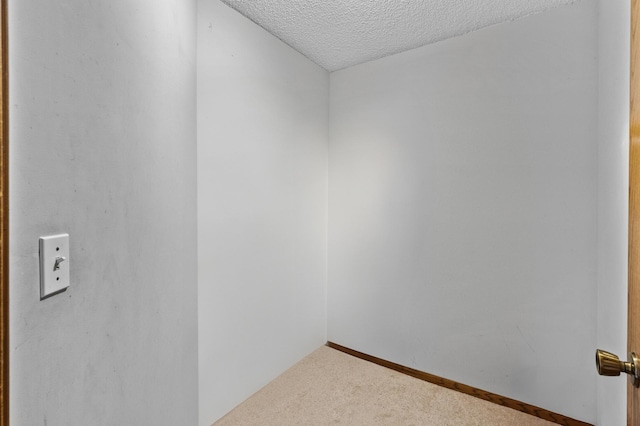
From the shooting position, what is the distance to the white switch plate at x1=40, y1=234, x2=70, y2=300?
674mm

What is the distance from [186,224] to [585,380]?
2.29 m

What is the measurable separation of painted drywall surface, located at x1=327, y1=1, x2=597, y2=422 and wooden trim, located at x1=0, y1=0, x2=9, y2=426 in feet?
6.95

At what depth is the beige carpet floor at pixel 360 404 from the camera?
5.86 feet

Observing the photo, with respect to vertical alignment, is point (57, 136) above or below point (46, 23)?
below

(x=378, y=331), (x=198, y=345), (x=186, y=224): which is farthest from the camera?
(x=378, y=331)

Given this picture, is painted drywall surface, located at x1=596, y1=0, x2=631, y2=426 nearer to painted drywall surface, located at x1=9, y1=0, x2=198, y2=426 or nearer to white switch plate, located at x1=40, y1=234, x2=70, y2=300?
painted drywall surface, located at x1=9, y1=0, x2=198, y2=426

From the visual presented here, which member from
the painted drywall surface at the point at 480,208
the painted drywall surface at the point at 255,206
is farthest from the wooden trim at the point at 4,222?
the painted drywall surface at the point at 480,208

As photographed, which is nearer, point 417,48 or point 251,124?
point 251,124

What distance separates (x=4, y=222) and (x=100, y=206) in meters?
0.27

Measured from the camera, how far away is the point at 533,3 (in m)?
1.77

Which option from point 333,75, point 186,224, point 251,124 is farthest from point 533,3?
point 186,224


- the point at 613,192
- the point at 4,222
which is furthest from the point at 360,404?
the point at 4,222

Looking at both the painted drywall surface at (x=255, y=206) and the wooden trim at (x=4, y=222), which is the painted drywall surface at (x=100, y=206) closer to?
the wooden trim at (x=4, y=222)

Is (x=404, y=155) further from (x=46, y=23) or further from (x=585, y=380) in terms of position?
(x=46, y=23)
